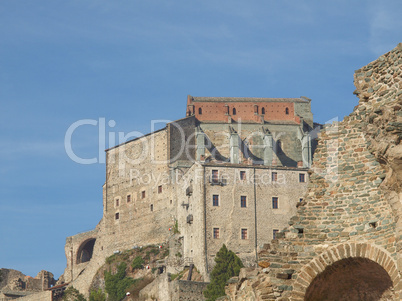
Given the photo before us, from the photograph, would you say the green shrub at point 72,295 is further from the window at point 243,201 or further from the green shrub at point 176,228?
the window at point 243,201

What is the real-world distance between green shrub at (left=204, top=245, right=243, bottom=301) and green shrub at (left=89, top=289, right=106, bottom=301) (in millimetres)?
15821

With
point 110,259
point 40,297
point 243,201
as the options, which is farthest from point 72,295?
point 243,201

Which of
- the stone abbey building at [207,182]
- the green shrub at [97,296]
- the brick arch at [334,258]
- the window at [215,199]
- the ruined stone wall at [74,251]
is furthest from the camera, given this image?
the ruined stone wall at [74,251]

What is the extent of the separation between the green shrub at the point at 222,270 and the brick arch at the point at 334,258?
4617 cm

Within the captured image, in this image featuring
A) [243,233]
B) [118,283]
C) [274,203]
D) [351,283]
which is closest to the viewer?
[351,283]

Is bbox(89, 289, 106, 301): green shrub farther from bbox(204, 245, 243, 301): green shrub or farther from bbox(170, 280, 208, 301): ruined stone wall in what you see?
bbox(170, 280, 208, 301): ruined stone wall

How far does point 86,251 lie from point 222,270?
32636mm

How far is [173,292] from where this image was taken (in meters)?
60.3

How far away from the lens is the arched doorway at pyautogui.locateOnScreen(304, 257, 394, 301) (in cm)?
1356

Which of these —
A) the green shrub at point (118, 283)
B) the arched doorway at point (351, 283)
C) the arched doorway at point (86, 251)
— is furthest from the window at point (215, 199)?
the arched doorway at point (351, 283)

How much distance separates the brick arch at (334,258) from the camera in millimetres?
13023

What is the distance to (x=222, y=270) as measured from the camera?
64.4 m

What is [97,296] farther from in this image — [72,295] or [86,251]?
[86,251]

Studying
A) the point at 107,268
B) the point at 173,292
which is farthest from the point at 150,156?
the point at 173,292
